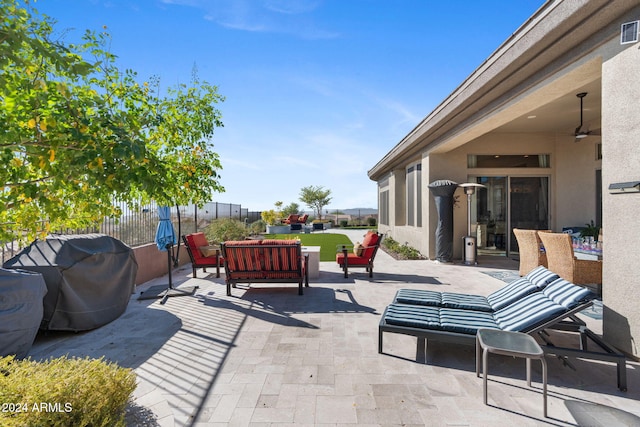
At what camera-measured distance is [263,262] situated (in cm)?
609

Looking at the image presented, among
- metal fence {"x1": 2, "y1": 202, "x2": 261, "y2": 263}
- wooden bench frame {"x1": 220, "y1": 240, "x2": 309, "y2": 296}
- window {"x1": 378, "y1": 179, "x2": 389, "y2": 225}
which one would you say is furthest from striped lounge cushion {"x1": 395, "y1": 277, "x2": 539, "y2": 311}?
window {"x1": 378, "y1": 179, "x2": 389, "y2": 225}

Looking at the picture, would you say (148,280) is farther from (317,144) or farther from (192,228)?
(317,144)

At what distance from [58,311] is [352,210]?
3959 cm

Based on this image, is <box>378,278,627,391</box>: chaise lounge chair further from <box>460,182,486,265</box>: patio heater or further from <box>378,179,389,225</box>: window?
<box>378,179,389,225</box>: window

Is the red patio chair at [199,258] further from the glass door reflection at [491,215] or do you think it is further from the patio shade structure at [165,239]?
the glass door reflection at [491,215]

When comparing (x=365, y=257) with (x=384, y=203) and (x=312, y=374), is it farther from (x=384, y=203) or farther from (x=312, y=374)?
(x=384, y=203)

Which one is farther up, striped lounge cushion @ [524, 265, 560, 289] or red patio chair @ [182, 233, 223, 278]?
striped lounge cushion @ [524, 265, 560, 289]

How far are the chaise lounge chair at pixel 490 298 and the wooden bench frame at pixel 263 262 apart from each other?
7.39 feet

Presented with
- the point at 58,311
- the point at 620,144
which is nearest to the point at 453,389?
the point at 620,144

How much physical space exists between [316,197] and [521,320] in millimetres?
36805

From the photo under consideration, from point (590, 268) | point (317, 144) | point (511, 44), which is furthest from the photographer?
point (317, 144)

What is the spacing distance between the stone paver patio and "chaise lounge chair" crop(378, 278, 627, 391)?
0.93 feet

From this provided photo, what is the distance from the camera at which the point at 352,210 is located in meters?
43.0

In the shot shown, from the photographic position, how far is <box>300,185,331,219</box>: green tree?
40000mm
